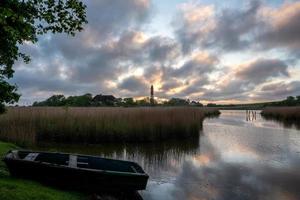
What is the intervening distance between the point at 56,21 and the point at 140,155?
7.51 meters

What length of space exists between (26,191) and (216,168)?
6569 millimetres

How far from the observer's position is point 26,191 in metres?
6.14

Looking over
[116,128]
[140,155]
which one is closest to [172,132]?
[116,128]

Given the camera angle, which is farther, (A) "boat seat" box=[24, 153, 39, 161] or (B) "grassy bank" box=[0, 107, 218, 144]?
(B) "grassy bank" box=[0, 107, 218, 144]

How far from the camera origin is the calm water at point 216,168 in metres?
8.13

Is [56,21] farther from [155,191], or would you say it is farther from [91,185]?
[155,191]

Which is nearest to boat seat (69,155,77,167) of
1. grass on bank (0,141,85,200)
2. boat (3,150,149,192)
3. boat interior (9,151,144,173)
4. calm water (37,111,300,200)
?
boat interior (9,151,144,173)

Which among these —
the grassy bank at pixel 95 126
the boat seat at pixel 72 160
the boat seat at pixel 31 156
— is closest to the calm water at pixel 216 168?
the grassy bank at pixel 95 126

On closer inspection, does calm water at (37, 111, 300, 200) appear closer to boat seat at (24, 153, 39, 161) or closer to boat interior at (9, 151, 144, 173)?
boat interior at (9, 151, 144, 173)

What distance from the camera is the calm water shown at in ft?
26.7

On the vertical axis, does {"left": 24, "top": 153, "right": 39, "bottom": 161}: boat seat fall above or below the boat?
above

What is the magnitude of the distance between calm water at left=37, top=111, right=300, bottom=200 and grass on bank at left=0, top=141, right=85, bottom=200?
78.6 inches

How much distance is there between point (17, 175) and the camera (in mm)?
7273

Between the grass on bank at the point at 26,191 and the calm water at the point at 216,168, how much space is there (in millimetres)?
1997
